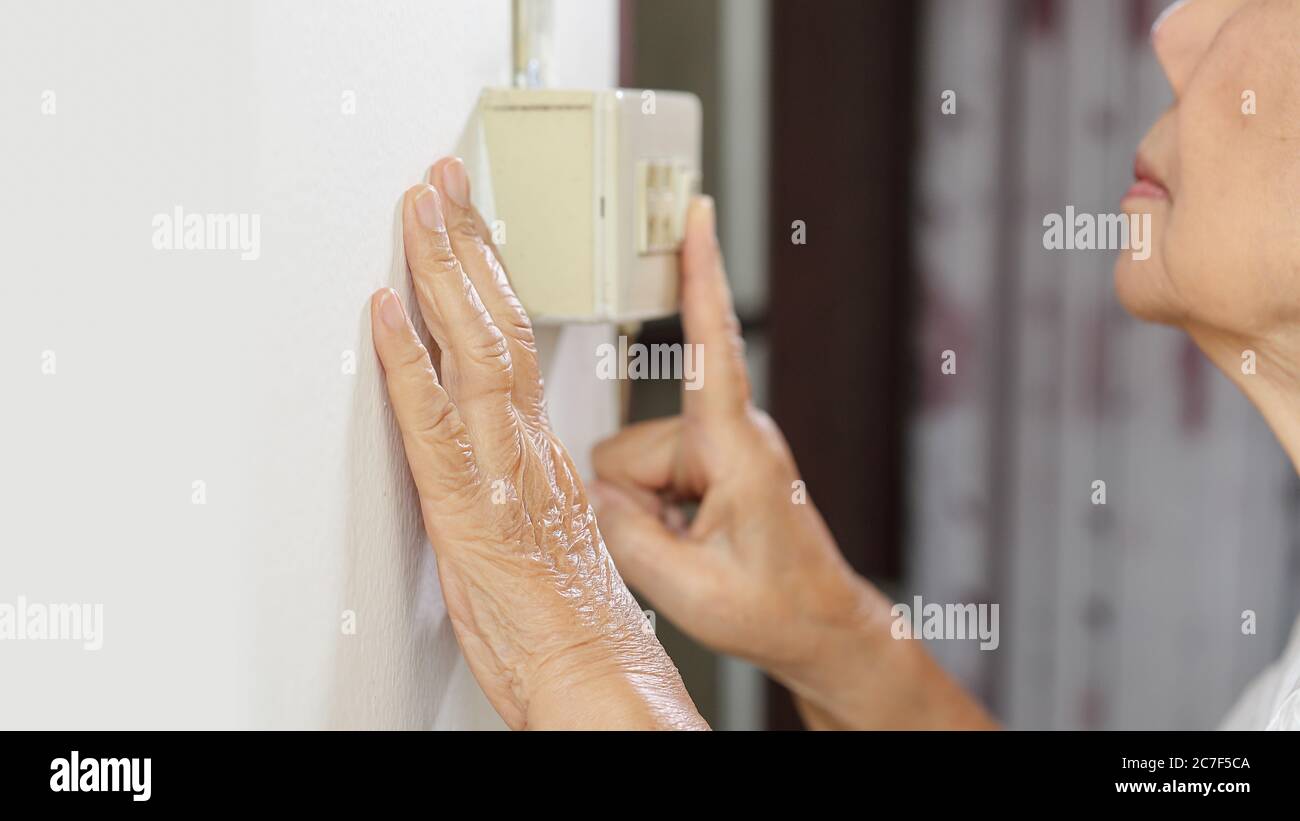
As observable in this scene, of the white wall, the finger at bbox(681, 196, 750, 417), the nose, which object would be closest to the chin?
the nose

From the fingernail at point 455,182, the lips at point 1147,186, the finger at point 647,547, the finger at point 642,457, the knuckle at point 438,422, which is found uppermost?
the lips at point 1147,186

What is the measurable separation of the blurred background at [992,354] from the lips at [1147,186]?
86cm

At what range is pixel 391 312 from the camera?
0.52 m

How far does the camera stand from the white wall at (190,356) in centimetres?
33

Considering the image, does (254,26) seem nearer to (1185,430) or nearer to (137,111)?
(137,111)

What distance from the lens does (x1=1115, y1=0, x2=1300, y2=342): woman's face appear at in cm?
76

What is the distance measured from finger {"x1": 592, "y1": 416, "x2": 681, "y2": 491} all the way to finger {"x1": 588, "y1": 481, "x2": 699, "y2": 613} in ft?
0.07
